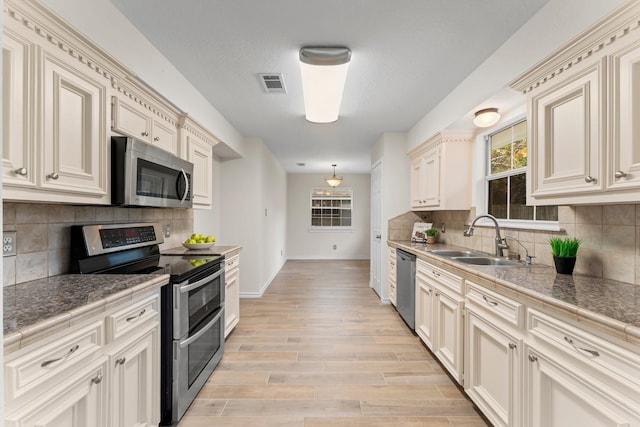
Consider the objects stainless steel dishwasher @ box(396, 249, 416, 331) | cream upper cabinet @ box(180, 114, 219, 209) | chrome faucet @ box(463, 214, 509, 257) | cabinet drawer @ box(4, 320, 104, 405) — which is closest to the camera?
cabinet drawer @ box(4, 320, 104, 405)

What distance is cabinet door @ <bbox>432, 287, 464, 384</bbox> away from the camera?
2.24 meters

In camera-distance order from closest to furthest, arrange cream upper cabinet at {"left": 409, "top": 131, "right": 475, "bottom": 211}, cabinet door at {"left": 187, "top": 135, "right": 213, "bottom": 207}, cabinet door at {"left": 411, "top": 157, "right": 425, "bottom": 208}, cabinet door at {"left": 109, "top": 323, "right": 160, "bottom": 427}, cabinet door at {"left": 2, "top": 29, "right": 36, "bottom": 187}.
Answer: cabinet door at {"left": 2, "top": 29, "right": 36, "bottom": 187}
cabinet door at {"left": 109, "top": 323, "right": 160, "bottom": 427}
cabinet door at {"left": 187, "top": 135, "right": 213, "bottom": 207}
cream upper cabinet at {"left": 409, "top": 131, "right": 475, "bottom": 211}
cabinet door at {"left": 411, "top": 157, "right": 425, "bottom": 208}

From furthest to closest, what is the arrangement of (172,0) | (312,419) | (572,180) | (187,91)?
(187,91), (312,419), (172,0), (572,180)

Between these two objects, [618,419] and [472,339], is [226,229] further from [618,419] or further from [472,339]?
[618,419]

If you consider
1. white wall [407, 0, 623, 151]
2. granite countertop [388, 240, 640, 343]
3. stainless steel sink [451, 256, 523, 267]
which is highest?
white wall [407, 0, 623, 151]

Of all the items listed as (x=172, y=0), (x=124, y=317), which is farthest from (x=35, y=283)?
(x=172, y=0)

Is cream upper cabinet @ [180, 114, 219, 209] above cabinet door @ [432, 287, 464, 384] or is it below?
above

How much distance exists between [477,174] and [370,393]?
7.77 feet

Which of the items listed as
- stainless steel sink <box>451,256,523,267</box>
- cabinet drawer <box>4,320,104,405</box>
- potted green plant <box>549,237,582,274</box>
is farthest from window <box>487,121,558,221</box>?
cabinet drawer <box>4,320,104,405</box>

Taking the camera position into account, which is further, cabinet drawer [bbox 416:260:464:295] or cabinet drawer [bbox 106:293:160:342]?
cabinet drawer [bbox 416:260:464:295]

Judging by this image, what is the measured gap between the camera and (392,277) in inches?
165

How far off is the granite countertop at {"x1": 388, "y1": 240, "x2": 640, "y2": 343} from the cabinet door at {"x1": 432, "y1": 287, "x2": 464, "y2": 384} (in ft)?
1.22

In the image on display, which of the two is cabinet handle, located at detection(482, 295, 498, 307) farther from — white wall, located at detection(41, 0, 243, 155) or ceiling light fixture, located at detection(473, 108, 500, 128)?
white wall, located at detection(41, 0, 243, 155)

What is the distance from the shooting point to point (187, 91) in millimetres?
2869
